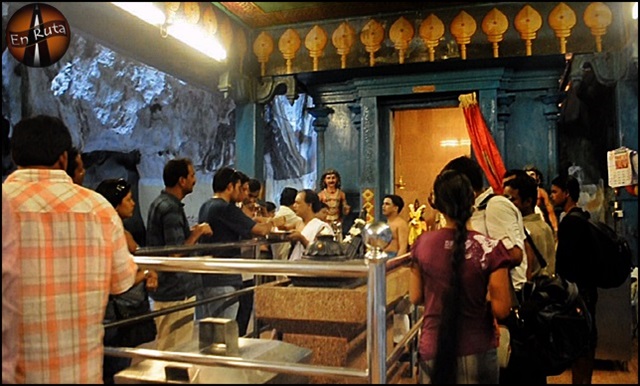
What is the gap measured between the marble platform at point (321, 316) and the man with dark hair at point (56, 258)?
0.63m

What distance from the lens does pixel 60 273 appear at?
1.30 metres

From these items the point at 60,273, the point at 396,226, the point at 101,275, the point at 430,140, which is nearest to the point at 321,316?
the point at 101,275

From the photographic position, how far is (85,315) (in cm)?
134

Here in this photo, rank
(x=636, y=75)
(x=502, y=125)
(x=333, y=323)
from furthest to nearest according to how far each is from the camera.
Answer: (x=502, y=125) < (x=333, y=323) < (x=636, y=75)

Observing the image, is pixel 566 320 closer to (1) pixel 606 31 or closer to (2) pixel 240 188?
(1) pixel 606 31

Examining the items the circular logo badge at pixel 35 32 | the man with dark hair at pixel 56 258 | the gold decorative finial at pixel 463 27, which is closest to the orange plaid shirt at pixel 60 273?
the man with dark hair at pixel 56 258

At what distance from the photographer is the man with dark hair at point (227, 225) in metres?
2.88

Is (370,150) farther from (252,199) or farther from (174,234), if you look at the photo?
(174,234)

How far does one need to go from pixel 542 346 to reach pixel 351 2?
5.01 feet

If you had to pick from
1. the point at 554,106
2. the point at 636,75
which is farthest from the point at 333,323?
the point at 554,106

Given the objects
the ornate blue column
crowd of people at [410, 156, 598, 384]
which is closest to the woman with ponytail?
crowd of people at [410, 156, 598, 384]

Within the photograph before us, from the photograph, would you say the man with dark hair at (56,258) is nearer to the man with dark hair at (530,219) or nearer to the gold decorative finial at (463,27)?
the gold decorative finial at (463,27)

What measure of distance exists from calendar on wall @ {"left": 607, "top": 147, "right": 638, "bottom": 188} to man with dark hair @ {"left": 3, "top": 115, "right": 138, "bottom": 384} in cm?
133

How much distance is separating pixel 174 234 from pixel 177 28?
139cm
